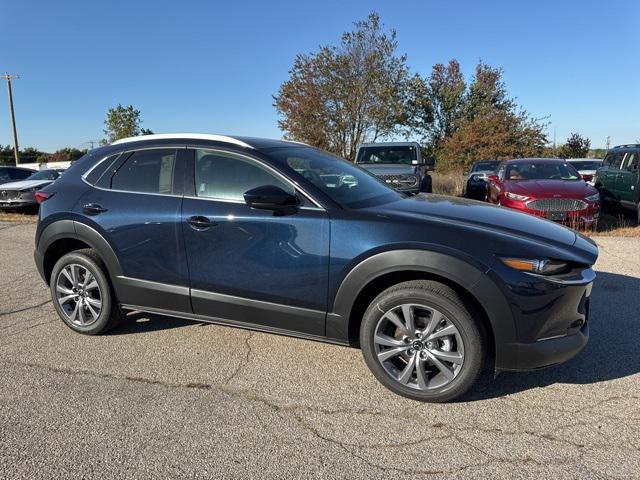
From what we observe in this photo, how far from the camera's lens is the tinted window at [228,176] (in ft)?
12.0

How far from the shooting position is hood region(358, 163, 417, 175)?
435 inches

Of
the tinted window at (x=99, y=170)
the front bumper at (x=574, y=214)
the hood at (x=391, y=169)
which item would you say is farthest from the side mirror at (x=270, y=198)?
the hood at (x=391, y=169)

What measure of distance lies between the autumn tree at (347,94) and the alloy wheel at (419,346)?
71.2 ft

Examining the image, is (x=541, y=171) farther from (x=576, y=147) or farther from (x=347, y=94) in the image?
(x=576, y=147)

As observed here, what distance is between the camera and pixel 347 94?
80.6ft

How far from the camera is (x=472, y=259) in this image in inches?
116

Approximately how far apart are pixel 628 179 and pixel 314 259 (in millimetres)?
10202

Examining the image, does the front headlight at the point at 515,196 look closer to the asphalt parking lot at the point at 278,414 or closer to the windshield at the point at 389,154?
the windshield at the point at 389,154

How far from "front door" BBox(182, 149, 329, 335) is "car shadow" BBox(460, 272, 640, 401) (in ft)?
4.26

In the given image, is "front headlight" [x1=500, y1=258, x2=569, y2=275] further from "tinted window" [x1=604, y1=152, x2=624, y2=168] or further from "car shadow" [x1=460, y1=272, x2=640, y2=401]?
"tinted window" [x1=604, y1=152, x2=624, y2=168]

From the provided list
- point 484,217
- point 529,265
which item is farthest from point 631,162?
point 529,265

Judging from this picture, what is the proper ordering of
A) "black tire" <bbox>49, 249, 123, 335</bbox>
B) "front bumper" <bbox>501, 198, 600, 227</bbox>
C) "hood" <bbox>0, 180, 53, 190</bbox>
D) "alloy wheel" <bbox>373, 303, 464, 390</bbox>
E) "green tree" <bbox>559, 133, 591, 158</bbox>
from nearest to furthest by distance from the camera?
"alloy wheel" <bbox>373, 303, 464, 390</bbox> → "black tire" <bbox>49, 249, 123, 335</bbox> → "front bumper" <bbox>501, 198, 600, 227</bbox> → "hood" <bbox>0, 180, 53, 190</bbox> → "green tree" <bbox>559, 133, 591, 158</bbox>

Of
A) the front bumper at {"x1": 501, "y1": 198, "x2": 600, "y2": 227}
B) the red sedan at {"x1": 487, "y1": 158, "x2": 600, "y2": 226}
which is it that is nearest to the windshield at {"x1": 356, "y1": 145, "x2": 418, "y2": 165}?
the red sedan at {"x1": 487, "y1": 158, "x2": 600, "y2": 226}

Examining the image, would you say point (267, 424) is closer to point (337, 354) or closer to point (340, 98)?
point (337, 354)
